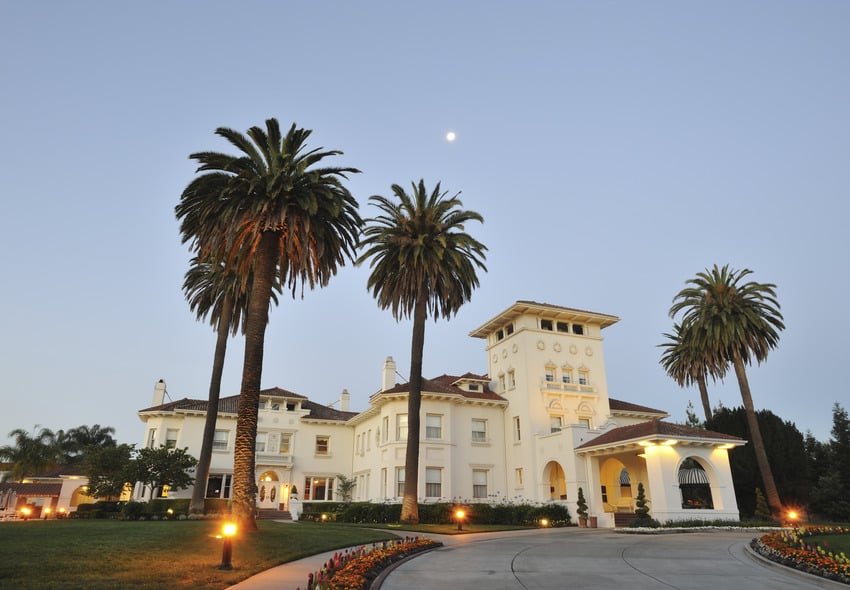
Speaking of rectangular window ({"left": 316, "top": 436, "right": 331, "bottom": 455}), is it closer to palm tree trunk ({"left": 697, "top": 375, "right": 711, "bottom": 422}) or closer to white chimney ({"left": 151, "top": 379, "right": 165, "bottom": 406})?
white chimney ({"left": 151, "top": 379, "right": 165, "bottom": 406})

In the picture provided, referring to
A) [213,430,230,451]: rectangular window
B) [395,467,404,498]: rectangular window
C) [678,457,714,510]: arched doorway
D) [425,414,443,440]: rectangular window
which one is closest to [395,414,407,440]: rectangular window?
[425,414,443,440]: rectangular window

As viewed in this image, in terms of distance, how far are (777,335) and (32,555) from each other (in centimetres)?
4392

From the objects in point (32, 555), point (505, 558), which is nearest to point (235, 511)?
point (32, 555)

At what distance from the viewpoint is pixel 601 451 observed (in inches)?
1356

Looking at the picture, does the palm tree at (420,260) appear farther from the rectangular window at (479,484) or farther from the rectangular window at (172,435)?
the rectangular window at (172,435)

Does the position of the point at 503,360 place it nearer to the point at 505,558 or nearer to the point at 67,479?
the point at 505,558

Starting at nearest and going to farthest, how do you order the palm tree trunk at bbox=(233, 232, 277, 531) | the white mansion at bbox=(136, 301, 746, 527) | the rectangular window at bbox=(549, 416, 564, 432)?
the palm tree trunk at bbox=(233, 232, 277, 531), the white mansion at bbox=(136, 301, 746, 527), the rectangular window at bbox=(549, 416, 564, 432)

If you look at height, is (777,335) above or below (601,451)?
above

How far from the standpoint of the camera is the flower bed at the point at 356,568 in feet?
33.7

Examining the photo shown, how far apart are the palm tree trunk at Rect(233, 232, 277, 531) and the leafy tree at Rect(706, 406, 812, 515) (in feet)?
116

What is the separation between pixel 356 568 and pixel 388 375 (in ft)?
114

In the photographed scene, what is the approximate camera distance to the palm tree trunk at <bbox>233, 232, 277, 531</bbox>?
2075cm

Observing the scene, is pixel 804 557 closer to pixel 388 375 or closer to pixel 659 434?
pixel 659 434

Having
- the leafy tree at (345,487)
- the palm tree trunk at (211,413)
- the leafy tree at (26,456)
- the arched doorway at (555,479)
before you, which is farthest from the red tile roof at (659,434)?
the leafy tree at (26,456)
